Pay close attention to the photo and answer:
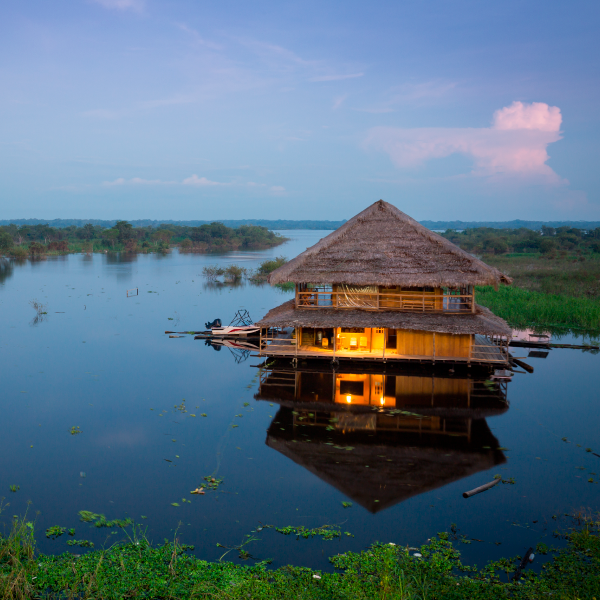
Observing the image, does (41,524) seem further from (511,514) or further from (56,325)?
(56,325)

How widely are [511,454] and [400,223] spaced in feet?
34.2

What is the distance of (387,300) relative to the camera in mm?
18938

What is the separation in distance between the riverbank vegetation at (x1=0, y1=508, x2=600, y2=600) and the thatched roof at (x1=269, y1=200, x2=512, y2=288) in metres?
10.7

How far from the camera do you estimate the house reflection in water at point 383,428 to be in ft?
34.1

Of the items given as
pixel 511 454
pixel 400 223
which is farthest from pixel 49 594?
pixel 400 223

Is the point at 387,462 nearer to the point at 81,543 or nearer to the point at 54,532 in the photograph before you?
the point at 81,543

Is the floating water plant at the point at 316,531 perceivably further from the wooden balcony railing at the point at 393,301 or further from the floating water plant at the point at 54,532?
the wooden balcony railing at the point at 393,301

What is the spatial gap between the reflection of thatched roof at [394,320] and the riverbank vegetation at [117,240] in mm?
56077

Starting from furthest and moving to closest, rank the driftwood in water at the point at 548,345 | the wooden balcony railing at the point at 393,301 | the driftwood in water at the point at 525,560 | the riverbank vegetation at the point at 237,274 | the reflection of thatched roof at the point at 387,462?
the riverbank vegetation at the point at 237,274 < the driftwood in water at the point at 548,345 < the wooden balcony railing at the point at 393,301 < the reflection of thatched roof at the point at 387,462 < the driftwood in water at the point at 525,560

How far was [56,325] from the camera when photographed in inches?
1047

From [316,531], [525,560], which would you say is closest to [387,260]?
[316,531]

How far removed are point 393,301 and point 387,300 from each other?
229mm

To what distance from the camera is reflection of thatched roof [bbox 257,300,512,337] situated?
16.8 m

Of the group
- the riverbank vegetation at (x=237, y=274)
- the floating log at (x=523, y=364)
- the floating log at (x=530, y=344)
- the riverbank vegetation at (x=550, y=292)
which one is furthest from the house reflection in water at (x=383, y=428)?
the riverbank vegetation at (x=237, y=274)
